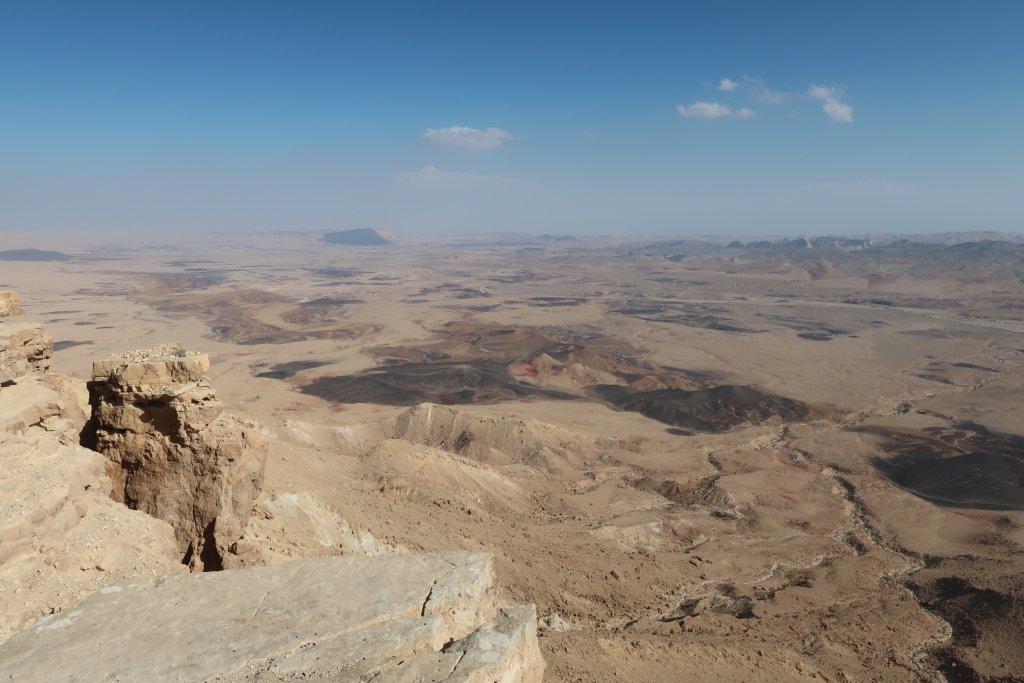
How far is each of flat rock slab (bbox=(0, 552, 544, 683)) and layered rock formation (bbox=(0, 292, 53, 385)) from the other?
238 inches

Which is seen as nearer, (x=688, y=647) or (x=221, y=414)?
→ (x=221, y=414)

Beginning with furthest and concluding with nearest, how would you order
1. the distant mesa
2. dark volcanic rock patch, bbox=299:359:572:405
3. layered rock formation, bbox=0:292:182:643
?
the distant mesa → dark volcanic rock patch, bbox=299:359:572:405 → layered rock formation, bbox=0:292:182:643

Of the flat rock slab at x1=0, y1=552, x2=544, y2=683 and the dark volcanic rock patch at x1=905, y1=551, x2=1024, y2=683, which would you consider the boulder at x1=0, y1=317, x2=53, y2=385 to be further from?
the dark volcanic rock patch at x1=905, y1=551, x2=1024, y2=683

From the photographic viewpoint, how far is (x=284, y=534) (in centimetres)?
1135

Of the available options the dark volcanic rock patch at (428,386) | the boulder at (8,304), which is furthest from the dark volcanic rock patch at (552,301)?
the boulder at (8,304)

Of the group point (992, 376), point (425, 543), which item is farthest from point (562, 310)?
point (425, 543)

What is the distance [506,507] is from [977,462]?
2429 cm

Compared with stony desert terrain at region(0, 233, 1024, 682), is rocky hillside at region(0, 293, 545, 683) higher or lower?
higher

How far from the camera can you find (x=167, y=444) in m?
9.95

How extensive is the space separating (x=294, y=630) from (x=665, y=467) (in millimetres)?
24863

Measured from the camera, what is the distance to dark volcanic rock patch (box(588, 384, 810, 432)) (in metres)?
39.2

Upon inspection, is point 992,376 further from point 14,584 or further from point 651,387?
point 14,584

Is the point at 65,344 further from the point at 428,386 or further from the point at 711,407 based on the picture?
the point at 711,407

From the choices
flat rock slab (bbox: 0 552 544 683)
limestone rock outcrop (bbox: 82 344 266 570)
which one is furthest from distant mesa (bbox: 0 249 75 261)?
flat rock slab (bbox: 0 552 544 683)
